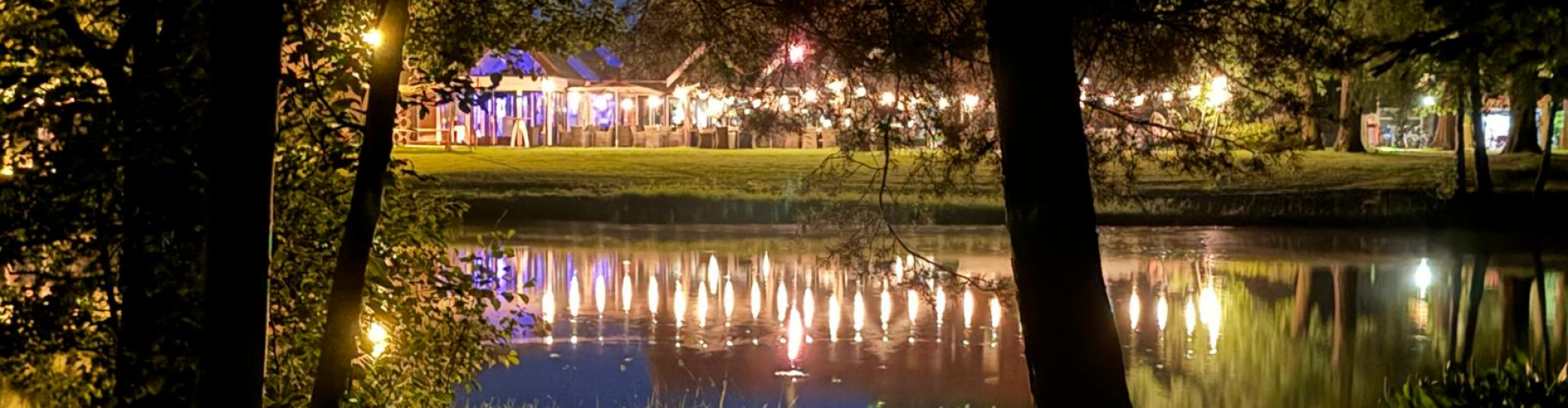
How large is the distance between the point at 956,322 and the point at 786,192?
1757 cm

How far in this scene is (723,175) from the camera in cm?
4025

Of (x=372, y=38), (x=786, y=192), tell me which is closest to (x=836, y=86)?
(x=372, y=38)

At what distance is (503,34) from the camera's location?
31.0ft

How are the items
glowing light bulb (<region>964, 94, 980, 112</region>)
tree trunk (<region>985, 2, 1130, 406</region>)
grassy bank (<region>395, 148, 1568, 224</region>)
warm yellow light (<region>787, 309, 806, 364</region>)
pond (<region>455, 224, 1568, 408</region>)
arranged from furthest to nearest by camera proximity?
grassy bank (<region>395, 148, 1568, 224</region>) → warm yellow light (<region>787, 309, 806, 364</region>) → pond (<region>455, 224, 1568, 408</region>) → glowing light bulb (<region>964, 94, 980, 112</region>) → tree trunk (<region>985, 2, 1130, 406</region>)

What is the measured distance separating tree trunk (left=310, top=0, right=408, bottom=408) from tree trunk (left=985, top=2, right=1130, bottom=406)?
3.02 m

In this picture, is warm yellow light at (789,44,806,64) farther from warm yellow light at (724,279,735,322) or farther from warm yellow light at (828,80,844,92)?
warm yellow light at (724,279,735,322)

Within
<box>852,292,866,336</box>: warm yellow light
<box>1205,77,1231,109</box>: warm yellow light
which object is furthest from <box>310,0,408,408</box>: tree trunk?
<box>852,292,866,336</box>: warm yellow light

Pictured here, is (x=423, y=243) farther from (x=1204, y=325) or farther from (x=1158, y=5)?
(x=1204, y=325)

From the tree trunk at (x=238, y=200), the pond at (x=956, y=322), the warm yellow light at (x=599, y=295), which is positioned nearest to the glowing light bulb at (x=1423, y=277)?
the pond at (x=956, y=322)

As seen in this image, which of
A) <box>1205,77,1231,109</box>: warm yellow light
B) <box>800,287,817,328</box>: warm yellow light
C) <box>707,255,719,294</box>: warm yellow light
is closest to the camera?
<box>1205,77,1231,109</box>: warm yellow light

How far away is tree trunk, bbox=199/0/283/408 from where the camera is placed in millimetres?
5504

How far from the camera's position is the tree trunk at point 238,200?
18.1ft

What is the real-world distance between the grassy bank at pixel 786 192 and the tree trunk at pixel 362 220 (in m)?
24.5

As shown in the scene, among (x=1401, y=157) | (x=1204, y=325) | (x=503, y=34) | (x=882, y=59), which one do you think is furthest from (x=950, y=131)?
(x=1401, y=157)
